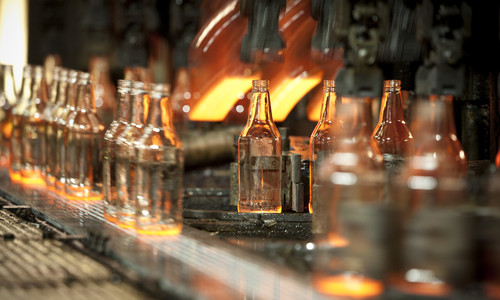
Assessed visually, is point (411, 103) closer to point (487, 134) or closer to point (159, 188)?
point (487, 134)

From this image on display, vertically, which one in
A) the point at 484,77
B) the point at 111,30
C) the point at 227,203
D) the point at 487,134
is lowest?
the point at 227,203

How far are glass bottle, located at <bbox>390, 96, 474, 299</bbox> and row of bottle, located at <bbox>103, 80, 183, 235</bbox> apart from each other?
0.64 m

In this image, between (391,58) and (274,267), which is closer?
(274,267)

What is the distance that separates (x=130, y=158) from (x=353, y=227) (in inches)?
30.5

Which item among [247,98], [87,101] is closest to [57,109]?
[87,101]

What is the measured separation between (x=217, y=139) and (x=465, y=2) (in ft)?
7.79

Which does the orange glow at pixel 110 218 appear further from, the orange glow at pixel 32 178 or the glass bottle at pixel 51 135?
the orange glow at pixel 32 178

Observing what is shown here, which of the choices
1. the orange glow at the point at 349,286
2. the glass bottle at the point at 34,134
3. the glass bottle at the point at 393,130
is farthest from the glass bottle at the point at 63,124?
the orange glow at the point at 349,286

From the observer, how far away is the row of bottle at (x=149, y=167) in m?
1.76

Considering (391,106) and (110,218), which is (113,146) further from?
(391,106)

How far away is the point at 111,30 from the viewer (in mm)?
5438

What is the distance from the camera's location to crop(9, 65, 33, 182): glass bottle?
117 inches

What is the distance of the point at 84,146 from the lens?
95.4 inches

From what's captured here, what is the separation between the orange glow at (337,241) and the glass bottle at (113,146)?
32.6 inches
